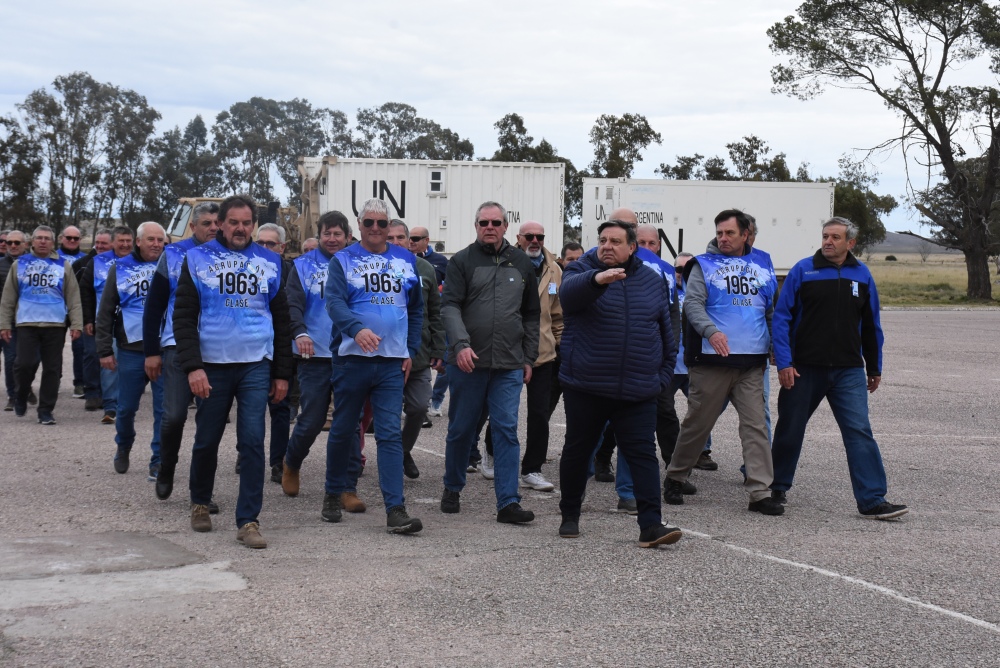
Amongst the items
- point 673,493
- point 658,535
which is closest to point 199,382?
point 658,535

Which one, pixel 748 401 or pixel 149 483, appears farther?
pixel 149 483

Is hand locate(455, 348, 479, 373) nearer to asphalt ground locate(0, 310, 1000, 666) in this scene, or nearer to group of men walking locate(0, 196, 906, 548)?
group of men walking locate(0, 196, 906, 548)

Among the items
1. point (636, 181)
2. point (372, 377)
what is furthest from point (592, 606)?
point (636, 181)

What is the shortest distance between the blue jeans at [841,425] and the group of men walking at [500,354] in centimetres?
1

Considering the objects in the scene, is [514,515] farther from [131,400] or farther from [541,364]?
[131,400]

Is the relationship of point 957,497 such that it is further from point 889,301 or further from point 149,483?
point 889,301

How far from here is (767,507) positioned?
7.38m

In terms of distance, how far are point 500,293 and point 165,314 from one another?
7.29ft

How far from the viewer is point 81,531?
657 centimetres

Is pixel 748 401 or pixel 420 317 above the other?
pixel 420 317

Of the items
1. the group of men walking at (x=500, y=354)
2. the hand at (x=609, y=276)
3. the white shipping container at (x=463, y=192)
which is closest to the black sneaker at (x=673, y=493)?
the group of men walking at (x=500, y=354)

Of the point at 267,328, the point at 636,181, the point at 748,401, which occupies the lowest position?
the point at 748,401

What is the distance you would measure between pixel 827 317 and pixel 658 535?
2.18 metres

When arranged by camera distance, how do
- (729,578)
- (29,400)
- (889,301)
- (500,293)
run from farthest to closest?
(889,301), (29,400), (500,293), (729,578)
